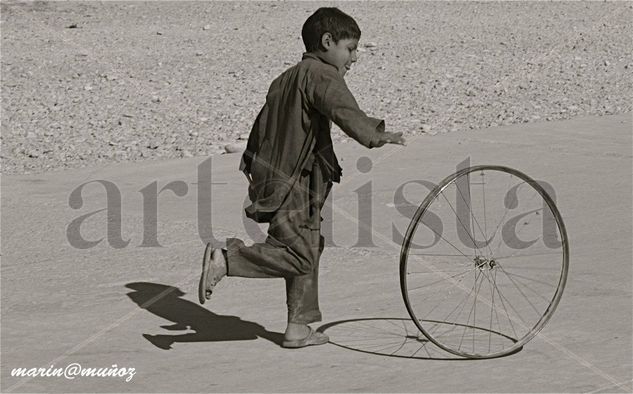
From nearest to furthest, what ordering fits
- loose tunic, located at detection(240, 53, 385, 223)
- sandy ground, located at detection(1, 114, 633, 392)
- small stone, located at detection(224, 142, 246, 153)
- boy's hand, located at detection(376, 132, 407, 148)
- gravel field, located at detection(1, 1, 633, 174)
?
boy's hand, located at detection(376, 132, 407, 148) < sandy ground, located at detection(1, 114, 633, 392) < loose tunic, located at detection(240, 53, 385, 223) < small stone, located at detection(224, 142, 246, 153) < gravel field, located at detection(1, 1, 633, 174)

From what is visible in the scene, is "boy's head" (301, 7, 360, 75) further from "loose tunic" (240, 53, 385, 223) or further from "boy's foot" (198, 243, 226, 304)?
"boy's foot" (198, 243, 226, 304)

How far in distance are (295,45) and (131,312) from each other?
9415mm

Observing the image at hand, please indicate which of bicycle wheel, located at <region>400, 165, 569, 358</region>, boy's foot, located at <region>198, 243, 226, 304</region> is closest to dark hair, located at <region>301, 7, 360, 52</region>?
bicycle wheel, located at <region>400, 165, 569, 358</region>

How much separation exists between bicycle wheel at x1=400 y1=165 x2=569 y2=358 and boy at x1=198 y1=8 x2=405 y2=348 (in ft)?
1.46

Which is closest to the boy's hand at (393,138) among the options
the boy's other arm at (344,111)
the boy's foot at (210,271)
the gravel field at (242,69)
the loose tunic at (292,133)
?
the boy's other arm at (344,111)

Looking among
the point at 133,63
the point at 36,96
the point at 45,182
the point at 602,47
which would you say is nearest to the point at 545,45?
the point at 602,47

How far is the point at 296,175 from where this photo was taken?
5.18 m

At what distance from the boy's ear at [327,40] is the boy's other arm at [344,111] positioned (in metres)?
0.15

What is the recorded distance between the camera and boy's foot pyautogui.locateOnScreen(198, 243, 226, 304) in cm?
514

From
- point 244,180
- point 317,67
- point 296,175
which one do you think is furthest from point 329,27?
point 244,180

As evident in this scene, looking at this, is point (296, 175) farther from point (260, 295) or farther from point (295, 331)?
point (260, 295)

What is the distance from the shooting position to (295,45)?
49.2 feet

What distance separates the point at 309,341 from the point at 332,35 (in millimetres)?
1267

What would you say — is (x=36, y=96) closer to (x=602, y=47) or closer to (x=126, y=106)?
(x=126, y=106)
